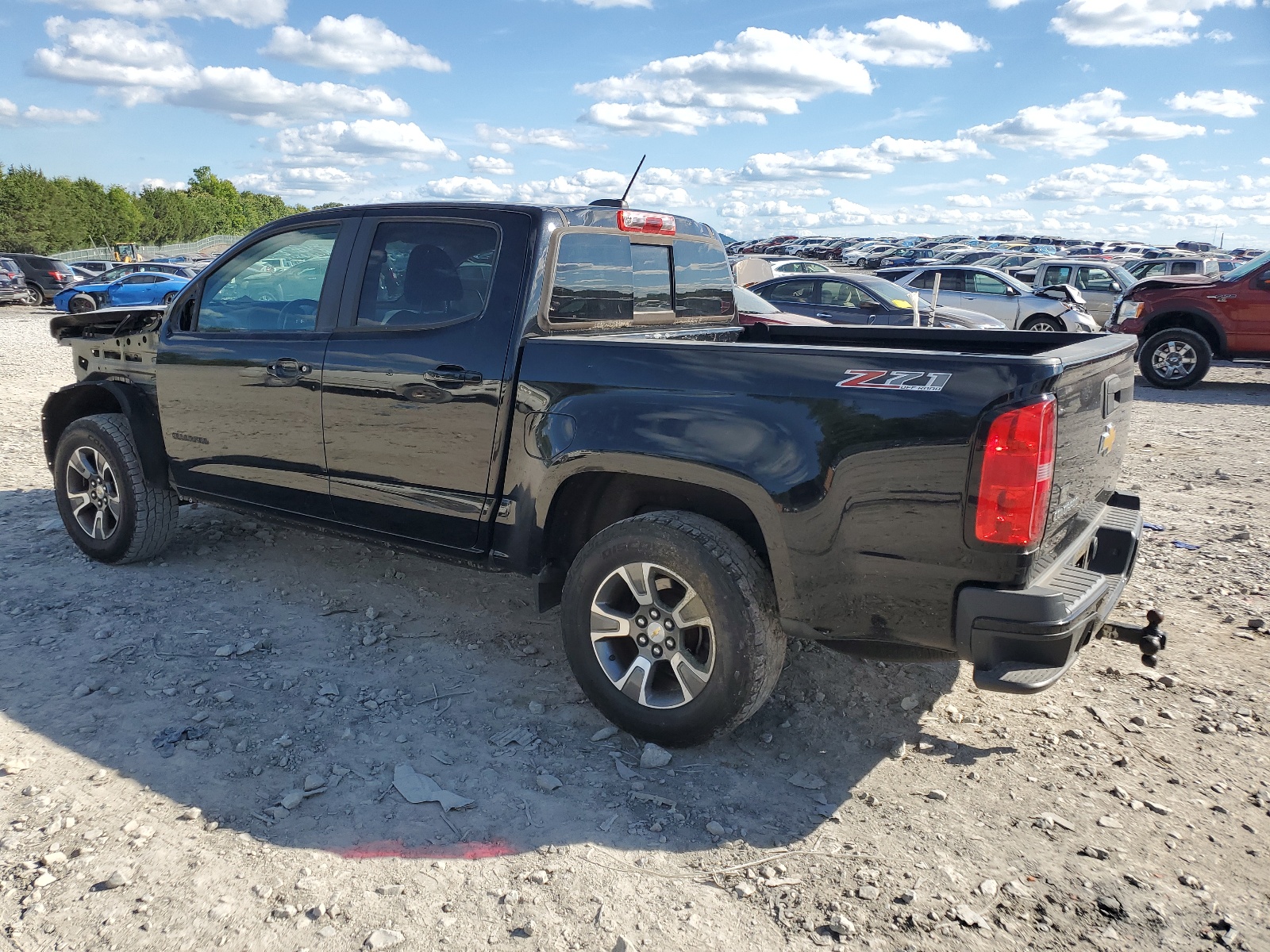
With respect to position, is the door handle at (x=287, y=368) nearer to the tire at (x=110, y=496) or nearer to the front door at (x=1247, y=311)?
the tire at (x=110, y=496)

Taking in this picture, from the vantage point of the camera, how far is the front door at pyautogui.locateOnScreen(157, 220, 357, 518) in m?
4.37

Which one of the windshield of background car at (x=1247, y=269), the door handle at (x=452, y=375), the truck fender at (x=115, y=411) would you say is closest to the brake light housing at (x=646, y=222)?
the door handle at (x=452, y=375)

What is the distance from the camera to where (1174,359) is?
43.4ft

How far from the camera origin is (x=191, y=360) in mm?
4820

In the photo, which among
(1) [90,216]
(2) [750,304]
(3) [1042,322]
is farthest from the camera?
(1) [90,216]

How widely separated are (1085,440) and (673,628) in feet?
5.00

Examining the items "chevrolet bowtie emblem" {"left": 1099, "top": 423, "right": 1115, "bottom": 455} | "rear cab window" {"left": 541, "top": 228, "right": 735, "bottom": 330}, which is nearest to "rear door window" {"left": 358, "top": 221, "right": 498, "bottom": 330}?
"rear cab window" {"left": 541, "top": 228, "right": 735, "bottom": 330}

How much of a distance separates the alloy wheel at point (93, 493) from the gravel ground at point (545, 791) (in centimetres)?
33

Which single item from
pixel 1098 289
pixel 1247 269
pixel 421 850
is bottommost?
pixel 421 850

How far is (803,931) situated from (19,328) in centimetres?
2378

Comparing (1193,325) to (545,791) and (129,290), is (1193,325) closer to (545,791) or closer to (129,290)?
(545,791)

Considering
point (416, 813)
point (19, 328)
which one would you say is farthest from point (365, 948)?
point (19, 328)

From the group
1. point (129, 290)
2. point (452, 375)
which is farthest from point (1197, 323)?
point (129, 290)

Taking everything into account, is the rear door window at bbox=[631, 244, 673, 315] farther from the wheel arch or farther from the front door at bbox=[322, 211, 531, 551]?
the wheel arch
